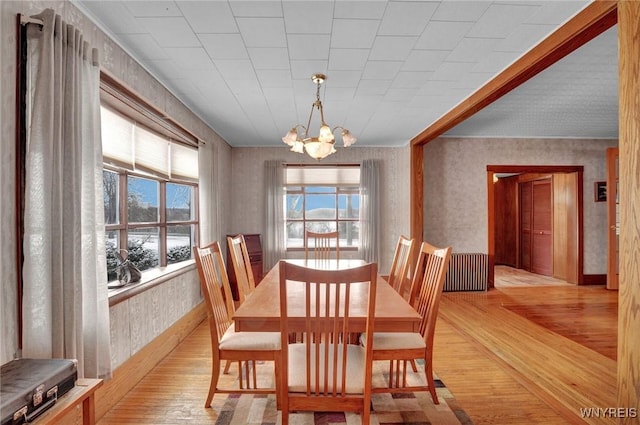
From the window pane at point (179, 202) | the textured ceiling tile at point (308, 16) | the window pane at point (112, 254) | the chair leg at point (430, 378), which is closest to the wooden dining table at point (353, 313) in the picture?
the chair leg at point (430, 378)

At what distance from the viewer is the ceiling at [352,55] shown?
1910 millimetres

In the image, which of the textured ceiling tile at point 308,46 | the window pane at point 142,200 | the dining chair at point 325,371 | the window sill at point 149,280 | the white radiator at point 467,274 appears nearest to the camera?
the dining chair at point 325,371

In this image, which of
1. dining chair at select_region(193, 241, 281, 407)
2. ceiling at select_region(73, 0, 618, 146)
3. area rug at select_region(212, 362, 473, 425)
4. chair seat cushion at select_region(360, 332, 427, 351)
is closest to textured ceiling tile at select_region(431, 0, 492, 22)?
ceiling at select_region(73, 0, 618, 146)

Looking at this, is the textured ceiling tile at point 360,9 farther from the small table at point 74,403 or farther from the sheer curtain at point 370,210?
the sheer curtain at point 370,210

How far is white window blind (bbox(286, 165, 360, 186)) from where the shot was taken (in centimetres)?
577

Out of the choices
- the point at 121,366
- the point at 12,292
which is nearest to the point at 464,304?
the point at 121,366

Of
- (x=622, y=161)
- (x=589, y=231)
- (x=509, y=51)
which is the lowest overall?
(x=589, y=231)

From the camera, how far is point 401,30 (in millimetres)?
2100

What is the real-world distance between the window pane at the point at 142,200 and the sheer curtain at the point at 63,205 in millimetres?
981

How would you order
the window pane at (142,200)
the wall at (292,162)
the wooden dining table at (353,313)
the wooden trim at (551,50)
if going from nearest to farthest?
the wooden dining table at (353,313), the wooden trim at (551,50), the window pane at (142,200), the wall at (292,162)

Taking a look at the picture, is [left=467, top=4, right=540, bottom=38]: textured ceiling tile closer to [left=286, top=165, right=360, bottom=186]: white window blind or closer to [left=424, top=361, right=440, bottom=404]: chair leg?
[left=424, top=361, right=440, bottom=404]: chair leg

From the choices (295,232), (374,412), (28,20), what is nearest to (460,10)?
(28,20)

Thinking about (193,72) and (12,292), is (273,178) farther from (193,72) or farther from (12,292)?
(12,292)

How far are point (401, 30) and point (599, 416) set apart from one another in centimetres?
266
